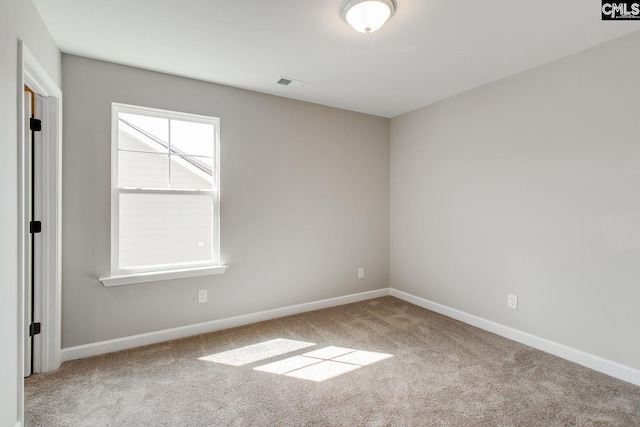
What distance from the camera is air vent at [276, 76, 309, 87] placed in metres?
3.03

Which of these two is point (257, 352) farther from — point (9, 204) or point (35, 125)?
point (35, 125)

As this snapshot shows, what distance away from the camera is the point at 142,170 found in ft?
9.37

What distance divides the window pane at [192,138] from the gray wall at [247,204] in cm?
15

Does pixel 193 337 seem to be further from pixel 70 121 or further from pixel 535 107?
pixel 535 107

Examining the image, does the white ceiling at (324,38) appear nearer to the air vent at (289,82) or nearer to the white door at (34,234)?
the air vent at (289,82)

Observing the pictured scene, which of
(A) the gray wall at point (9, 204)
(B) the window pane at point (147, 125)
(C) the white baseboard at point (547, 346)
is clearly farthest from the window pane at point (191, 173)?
(C) the white baseboard at point (547, 346)

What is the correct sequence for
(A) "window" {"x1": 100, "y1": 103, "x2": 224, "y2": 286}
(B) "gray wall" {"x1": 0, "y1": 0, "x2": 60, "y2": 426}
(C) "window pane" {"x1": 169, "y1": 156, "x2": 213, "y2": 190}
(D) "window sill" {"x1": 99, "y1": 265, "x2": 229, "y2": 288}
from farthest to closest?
1. (C) "window pane" {"x1": 169, "y1": 156, "x2": 213, "y2": 190}
2. (A) "window" {"x1": 100, "y1": 103, "x2": 224, "y2": 286}
3. (D) "window sill" {"x1": 99, "y1": 265, "x2": 229, "y2": 288}
4. (B) "gray wall" {"x1": 0, "y1": 0, "x2": 60, "y2": 426}

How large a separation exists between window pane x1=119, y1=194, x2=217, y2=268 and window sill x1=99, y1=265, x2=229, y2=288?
4.4 inches

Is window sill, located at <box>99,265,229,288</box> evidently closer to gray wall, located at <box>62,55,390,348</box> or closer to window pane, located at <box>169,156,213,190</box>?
gray wall, located at <box>62,55,390,348</box>

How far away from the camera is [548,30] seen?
2178 millimetres

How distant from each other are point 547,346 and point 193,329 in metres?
3.26

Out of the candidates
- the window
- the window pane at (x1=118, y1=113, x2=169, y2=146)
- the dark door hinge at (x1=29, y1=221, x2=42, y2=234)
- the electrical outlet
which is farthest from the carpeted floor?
the window pane at (x1=118, y1=113, x2=169, y2=146)

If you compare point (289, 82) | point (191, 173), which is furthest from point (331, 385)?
point (289, 82)

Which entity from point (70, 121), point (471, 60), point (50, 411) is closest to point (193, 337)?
point (50, 411)
